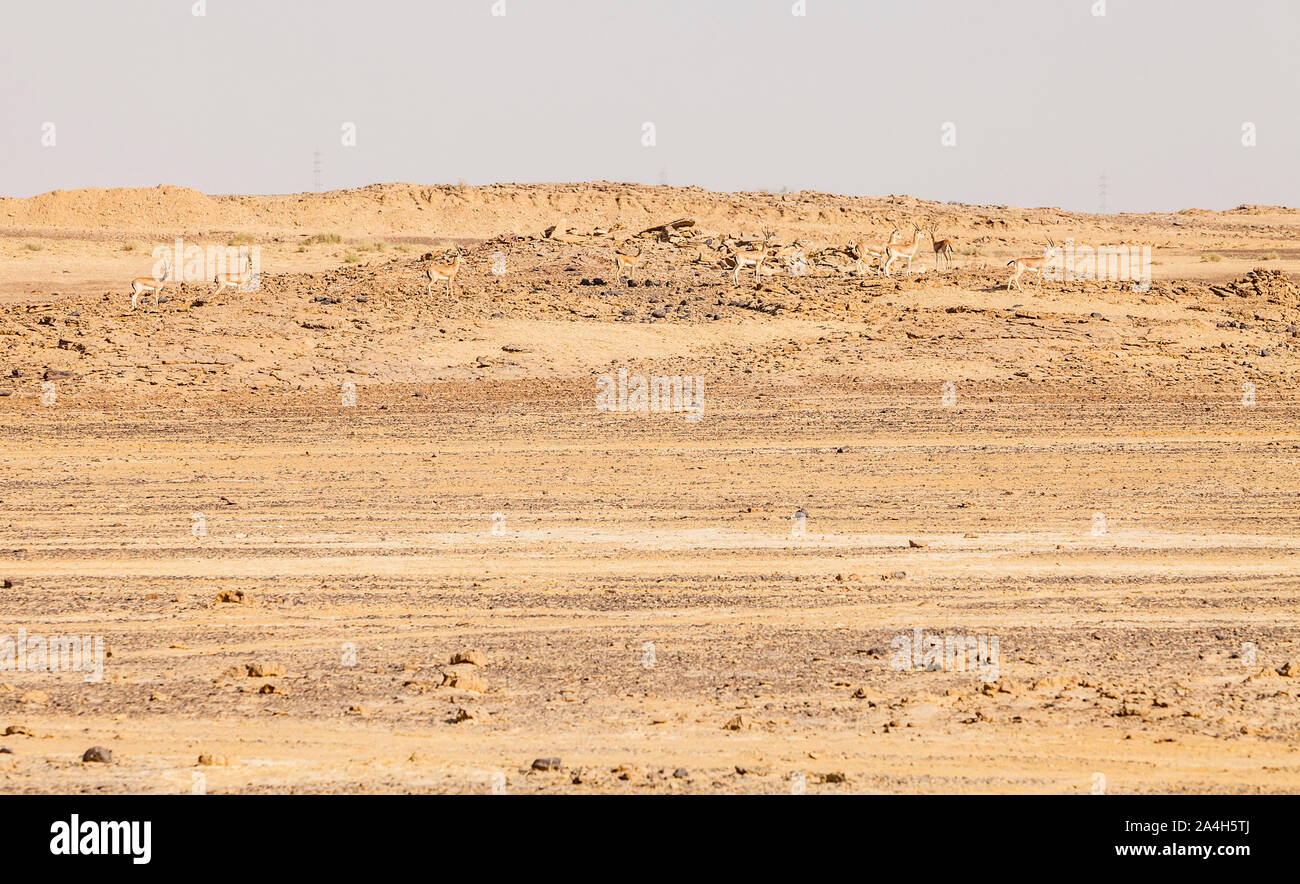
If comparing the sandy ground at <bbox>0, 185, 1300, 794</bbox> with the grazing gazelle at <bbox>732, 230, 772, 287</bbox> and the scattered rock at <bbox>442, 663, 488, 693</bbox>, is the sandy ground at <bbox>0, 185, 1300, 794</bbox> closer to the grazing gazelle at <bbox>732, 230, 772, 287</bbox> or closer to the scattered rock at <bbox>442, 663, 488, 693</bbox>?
the scattered rock at <bbox>442, 663, 488, 693</bbox>

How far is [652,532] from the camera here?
1228cm

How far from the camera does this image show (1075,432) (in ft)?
58.1

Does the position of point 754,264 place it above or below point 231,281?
above

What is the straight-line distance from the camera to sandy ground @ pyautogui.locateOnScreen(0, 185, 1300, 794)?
687 centimetres

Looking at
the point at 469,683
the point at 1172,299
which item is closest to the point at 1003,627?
the point at 469,683

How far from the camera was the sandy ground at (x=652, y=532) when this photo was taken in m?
6.87

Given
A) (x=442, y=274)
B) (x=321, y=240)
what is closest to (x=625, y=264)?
(x=442, y=274)

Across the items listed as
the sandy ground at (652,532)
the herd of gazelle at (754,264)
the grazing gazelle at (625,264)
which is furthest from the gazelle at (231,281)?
the grazing gazelle at (625,264)

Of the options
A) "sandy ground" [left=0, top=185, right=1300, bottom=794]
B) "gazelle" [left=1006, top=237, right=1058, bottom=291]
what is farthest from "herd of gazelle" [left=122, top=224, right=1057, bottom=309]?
"sandy ground" [left=0, top=185, right=1300, bottom=794]

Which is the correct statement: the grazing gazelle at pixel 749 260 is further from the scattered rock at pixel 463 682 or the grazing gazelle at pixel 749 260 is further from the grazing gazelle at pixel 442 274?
the scattered rock at pixel 463 682

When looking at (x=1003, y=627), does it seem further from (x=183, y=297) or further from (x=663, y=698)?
(x=183, y=297)

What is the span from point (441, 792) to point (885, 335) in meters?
17.7

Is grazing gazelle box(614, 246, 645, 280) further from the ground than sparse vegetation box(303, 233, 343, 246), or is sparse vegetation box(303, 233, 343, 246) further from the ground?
sparse vegetation box(303, 233, 343, 246)

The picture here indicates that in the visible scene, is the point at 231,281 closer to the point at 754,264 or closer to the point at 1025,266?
the point at 754,264
